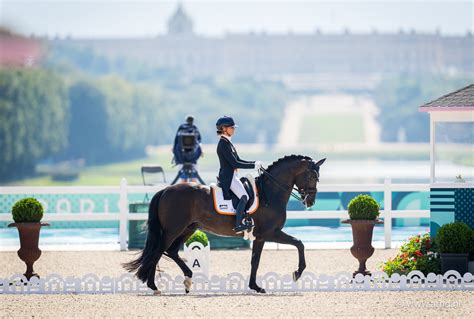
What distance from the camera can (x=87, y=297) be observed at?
13.2m

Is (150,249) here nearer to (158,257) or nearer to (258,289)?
(158,257)

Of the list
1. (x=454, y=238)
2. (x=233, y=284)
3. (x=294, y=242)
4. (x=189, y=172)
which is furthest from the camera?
(x=189, y=172)

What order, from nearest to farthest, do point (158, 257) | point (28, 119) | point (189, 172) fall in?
1. point (158, 257)
2. point (189, 172)
3. point (28, 119)

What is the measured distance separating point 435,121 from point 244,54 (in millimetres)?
161755

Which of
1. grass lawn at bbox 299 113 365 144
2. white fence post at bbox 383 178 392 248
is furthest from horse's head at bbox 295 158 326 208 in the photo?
grass lawn at bbox 299 113 365 144

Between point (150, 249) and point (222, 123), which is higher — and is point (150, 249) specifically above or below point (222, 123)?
below

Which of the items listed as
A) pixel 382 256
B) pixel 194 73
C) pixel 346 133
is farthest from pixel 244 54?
pixel 382 256

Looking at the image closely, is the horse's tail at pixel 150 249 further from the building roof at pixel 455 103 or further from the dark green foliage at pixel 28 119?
the dark green foliage at pixel 28 119

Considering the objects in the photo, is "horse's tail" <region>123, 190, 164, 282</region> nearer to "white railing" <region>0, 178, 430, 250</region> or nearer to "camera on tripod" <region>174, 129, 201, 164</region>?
"white railing" <region>0, 178, 430, 250</region>

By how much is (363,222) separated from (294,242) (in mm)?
1728

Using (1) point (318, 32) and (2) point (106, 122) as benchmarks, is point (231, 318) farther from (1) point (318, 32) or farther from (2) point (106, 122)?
(1) point (318, 32)

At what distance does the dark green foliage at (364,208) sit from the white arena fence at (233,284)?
122 cm

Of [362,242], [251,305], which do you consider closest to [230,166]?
[251,305]

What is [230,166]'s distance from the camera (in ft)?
43.7
